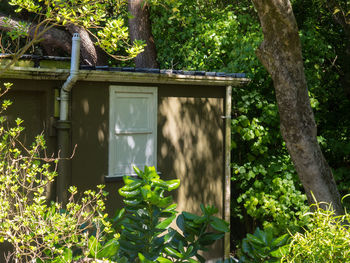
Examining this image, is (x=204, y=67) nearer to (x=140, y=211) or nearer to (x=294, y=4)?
(x=294, y=4)

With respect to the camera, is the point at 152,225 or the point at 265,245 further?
the point at 152,225

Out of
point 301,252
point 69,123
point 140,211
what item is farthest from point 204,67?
point 301,252

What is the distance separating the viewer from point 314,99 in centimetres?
1002

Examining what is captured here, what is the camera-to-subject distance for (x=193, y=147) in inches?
352

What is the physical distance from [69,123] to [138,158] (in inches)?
53.7

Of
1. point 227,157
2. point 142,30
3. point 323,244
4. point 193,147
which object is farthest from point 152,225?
point 142,30

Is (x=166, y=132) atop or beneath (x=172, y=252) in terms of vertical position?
atop

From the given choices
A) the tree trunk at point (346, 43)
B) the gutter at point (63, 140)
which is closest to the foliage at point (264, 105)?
the tree trunk at point (346, 43)

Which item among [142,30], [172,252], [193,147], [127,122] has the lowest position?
[172,252]

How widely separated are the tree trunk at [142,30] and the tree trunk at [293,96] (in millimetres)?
5736

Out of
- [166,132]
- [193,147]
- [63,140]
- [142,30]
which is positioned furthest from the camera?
[142,30]

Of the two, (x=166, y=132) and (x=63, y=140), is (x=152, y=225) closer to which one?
(x=63, y=140)

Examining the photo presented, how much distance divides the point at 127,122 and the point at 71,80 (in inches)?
52.9

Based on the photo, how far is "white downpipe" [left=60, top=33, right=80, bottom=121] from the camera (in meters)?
6.98
